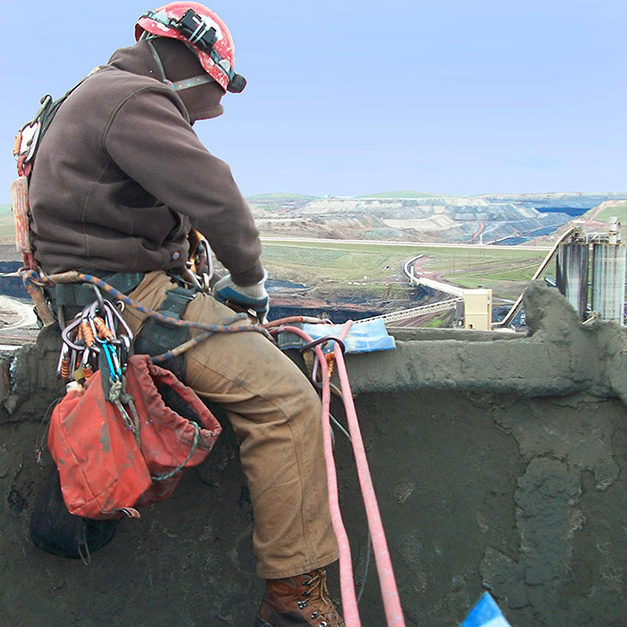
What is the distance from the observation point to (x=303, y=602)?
215cm

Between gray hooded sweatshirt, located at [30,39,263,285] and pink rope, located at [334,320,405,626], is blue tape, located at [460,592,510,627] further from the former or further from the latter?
gray hooded sweatshirt, located at [30,39,263,285]

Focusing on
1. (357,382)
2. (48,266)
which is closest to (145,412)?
(48,266)

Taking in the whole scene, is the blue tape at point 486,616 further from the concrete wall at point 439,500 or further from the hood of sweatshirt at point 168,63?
the hood of sweatshirt at point 168,63

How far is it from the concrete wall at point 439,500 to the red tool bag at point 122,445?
54cm

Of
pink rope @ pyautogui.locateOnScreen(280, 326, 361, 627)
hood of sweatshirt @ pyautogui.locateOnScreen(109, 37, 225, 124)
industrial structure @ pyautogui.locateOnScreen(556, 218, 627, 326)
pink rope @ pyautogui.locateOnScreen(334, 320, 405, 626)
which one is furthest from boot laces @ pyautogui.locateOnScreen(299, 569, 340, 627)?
industrial structure @ pyautogui.locateOnScreen(556, 218, 627, 326)

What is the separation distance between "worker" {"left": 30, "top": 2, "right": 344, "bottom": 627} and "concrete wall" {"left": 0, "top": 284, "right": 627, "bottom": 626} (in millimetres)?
447

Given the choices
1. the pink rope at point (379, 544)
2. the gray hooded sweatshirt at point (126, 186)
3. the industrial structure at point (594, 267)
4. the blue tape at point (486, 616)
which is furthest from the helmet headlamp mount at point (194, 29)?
the industrial structure at point (594, 267)

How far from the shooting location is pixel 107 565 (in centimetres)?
262

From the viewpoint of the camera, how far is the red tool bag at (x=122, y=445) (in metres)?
2.02

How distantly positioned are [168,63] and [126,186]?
564mm

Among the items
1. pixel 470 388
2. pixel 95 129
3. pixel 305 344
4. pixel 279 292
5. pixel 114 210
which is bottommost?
pixel 279 292

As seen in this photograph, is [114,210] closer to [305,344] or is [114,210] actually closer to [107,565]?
[305,344]

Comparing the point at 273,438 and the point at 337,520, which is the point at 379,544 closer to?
the point at 337,520

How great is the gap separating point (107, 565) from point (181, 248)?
1221 mm
